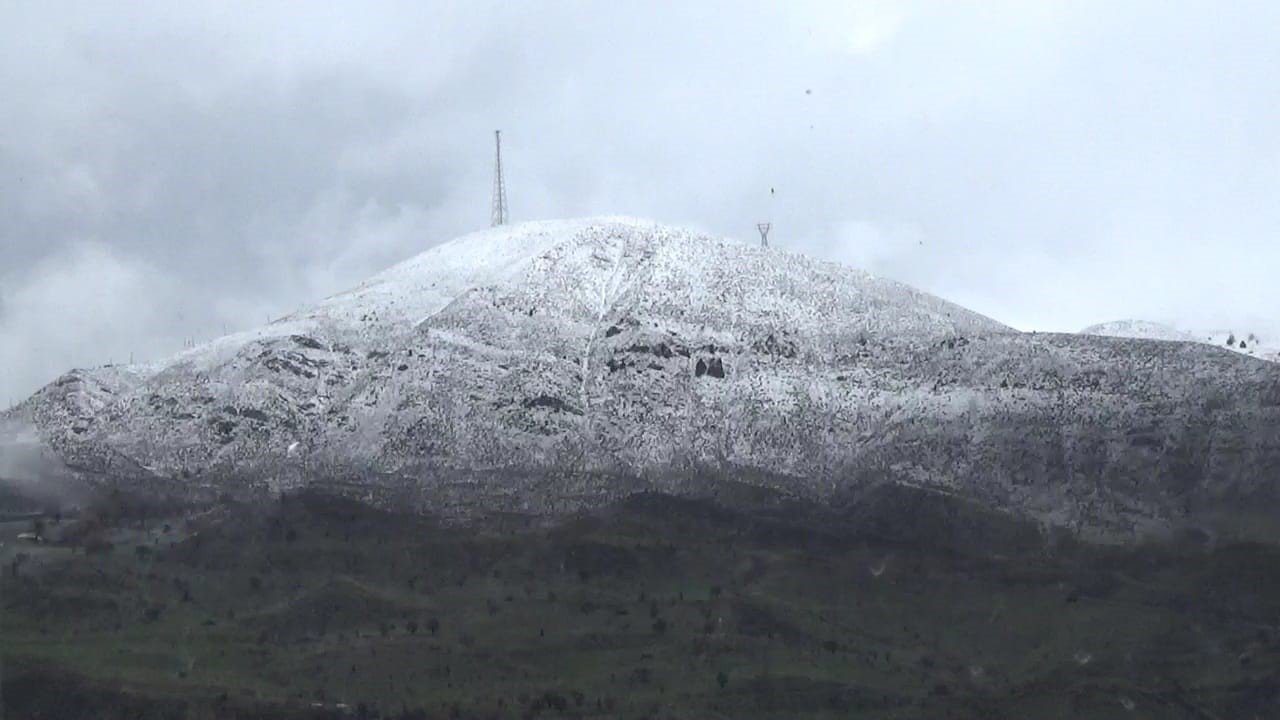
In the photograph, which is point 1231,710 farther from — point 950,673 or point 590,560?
point 590,560

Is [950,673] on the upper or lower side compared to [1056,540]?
lower

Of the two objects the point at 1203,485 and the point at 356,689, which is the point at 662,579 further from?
the point at 1203,485

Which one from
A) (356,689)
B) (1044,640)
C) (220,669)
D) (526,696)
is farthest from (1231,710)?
(220,669)

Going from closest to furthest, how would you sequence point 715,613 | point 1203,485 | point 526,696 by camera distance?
point 526,696 < point 715,613 < point 1203,485

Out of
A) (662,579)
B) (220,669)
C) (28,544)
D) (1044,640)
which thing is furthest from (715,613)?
(28,544)

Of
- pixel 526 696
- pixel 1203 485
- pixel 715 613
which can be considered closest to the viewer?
pixel 526 696

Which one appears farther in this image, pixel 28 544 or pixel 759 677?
pixel 28 544
